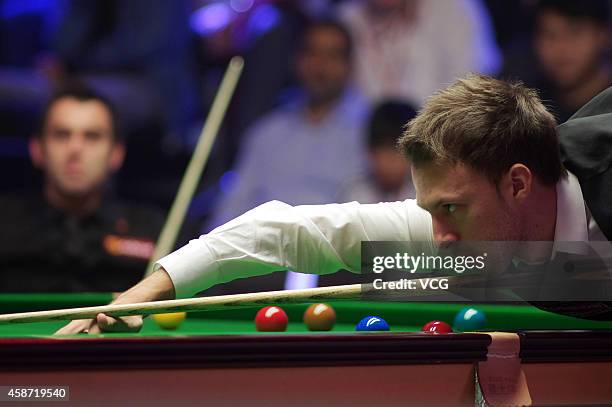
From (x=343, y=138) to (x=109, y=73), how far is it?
62.6 inches

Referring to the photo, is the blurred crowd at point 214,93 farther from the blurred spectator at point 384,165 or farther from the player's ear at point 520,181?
the player's ear at point 520,181

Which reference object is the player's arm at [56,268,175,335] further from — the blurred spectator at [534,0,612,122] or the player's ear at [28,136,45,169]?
the player's ear at [28,136,45,169]

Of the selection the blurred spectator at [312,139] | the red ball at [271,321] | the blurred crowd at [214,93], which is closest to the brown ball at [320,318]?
the red ball at [271,321]

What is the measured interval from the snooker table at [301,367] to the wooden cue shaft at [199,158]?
3209mm

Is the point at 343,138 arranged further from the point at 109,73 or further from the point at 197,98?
the point at 109,73

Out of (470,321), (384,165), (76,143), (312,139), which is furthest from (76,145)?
(470,321)

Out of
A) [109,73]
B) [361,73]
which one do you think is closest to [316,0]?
[361,73]

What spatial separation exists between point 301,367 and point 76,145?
14.7 ft

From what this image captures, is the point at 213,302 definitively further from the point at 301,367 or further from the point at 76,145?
the point at 76,145

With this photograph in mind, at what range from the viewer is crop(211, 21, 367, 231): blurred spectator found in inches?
247

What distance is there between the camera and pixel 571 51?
6.02m

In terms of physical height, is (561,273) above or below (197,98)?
below

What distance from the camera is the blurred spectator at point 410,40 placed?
20.4 feet

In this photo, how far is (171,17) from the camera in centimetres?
670
